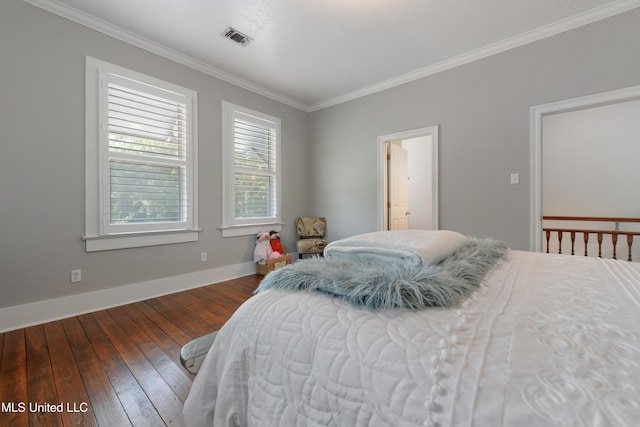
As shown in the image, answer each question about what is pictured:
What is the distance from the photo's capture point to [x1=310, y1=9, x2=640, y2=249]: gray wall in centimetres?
235

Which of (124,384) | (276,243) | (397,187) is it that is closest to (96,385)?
(124,384)

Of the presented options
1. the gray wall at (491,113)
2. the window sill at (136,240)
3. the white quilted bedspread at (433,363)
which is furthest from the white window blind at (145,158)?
the white quilted bedspread at (433,363)

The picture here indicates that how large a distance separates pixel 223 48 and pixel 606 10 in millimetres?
3590

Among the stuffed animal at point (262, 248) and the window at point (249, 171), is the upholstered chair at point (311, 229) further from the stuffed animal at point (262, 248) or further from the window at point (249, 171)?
the stuffed animal at point (262, 248)

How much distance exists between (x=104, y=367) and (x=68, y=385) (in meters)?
0.17

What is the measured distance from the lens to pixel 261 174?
391 centimetres

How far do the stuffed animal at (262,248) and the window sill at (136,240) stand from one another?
830mm

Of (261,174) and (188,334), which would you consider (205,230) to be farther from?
(188,334)

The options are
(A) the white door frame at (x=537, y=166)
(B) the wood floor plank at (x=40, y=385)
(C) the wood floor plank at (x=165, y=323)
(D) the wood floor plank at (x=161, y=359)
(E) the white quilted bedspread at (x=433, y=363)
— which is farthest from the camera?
(A) the white door frame at (x=537, y=166)

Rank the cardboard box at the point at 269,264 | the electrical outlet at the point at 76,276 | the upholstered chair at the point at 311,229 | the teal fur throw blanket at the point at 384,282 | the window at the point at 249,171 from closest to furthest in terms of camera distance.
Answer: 1. the teal fur throw blanket at the point at 384,282
2. the electrical outlet at the point at 76,276
3. the window at the point at 249,171
4. the cardboard box at the point at 269,264
5. the upholstered chair at the point at 311,229

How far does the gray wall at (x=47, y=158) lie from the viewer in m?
2.10

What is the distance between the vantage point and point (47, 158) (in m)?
2.26

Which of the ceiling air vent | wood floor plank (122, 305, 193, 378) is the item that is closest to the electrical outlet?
wood floor plank (122, 305, 193, 378)

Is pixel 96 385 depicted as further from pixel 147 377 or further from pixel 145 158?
pixel 145 158
